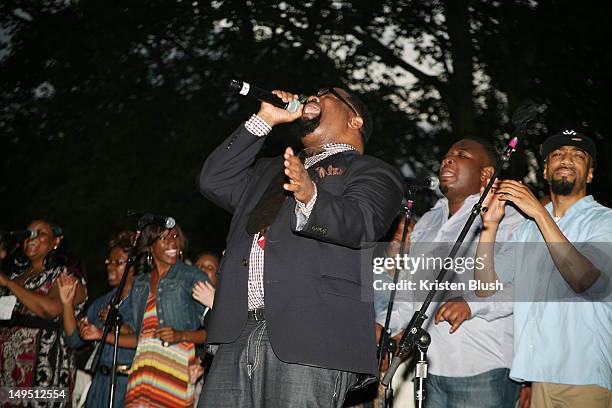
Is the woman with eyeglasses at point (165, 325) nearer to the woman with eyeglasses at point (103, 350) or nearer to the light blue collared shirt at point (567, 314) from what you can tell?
the woman with eyeglasses at point (103, 350)

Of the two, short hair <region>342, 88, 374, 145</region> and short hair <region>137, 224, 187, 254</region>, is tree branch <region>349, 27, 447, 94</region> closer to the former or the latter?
short hair <region>137, 224, 187, 254</region>

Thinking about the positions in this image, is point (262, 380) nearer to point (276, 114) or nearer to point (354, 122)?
point (276, 114)

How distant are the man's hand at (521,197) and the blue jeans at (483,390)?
1.03m

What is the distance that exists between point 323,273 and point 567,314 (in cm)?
164

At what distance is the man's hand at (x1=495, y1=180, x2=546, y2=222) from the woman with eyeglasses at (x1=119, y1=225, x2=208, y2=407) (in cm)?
299

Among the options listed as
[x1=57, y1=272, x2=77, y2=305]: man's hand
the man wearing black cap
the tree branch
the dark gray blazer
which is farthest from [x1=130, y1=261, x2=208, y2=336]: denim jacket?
the tree branch

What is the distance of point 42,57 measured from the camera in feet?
40.9

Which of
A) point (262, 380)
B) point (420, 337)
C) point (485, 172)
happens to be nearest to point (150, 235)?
point (485, 172)

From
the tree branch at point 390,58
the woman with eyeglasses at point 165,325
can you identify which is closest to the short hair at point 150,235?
the woman with eyeglasses at point 165,325

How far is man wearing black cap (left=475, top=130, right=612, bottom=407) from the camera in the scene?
13.9 ft

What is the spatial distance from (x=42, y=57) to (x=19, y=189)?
12.5ft

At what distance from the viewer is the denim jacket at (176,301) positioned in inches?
264

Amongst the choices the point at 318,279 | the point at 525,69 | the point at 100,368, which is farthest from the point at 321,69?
the point at 318,279

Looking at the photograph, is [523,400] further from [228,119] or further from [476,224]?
[228,119]
